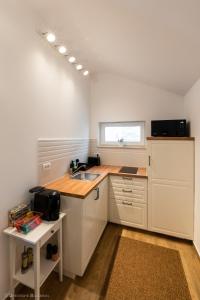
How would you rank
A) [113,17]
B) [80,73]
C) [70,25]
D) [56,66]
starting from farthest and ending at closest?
[80,73] → [56,66] → [70,25] → [113,17]

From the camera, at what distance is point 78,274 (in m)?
1.51

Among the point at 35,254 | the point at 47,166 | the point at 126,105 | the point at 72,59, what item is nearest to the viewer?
the point at 35,254

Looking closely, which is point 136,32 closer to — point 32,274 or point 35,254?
point 35,254

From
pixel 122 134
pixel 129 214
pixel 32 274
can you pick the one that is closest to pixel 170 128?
pixel 122 134

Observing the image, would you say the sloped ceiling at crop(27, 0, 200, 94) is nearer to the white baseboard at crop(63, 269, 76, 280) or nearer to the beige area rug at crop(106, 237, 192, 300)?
the beige area rug at crop(106, 237, 192, 300)

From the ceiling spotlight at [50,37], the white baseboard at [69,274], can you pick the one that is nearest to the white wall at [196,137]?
→ the white baseboard at [69,274]

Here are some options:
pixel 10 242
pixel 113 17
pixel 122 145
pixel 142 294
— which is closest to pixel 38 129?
pixel 10 242

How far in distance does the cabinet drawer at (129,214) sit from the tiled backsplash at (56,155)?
0.99m

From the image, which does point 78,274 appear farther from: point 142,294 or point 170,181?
point 170,181

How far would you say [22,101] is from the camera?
4.73 ft

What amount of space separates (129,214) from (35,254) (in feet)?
4.90

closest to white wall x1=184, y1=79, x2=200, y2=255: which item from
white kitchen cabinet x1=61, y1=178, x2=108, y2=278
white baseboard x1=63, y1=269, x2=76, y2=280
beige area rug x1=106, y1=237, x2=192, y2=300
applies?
beige area rug x1=106, y1=237, x2=192, y2=300

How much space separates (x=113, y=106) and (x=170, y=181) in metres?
1.64

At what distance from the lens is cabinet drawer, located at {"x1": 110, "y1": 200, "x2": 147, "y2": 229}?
7.35 ft
